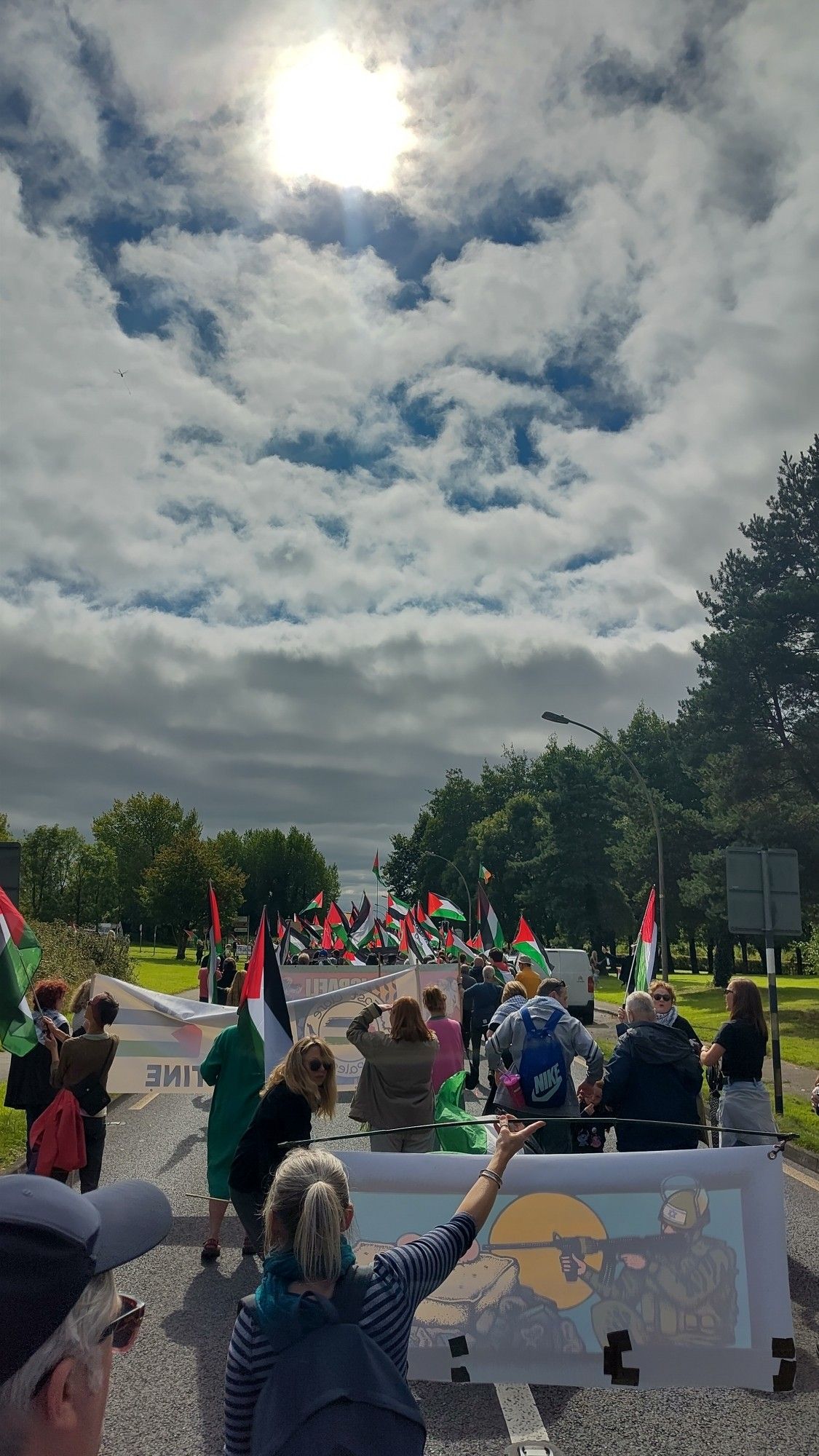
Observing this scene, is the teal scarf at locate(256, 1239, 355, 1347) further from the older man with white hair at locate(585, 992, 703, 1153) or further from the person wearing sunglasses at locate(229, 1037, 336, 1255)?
the older man with white hair at locate(585, 992, 703, 1153)

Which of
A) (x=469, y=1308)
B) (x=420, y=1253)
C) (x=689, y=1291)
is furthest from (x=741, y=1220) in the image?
(x=420, y=1253)

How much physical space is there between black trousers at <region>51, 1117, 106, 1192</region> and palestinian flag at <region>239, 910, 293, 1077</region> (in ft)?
3.70

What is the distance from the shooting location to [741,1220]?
406 cm

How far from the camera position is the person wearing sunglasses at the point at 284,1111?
5.98 m

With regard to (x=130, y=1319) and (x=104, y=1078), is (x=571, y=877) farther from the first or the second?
(x=130, y=1319)

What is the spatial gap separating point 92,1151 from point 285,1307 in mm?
5721

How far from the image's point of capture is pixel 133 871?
307ft

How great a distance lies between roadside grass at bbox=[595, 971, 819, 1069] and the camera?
2123 cm

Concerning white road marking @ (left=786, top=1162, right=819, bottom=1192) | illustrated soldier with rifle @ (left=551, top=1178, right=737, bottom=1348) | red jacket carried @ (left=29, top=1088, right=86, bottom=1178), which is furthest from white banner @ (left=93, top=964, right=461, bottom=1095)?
illustrated soldier with rifle @ (left=551, top=1178, right=737, bottom=1348)

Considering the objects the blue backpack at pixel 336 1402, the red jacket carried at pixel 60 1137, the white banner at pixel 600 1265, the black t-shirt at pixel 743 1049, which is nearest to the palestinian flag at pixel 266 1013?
the red jacket carried at pixel 60 1137

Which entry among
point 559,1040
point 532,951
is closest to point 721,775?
point 532,951

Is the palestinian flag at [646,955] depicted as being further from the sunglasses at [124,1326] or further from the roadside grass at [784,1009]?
the sunglasses at [124,1326]

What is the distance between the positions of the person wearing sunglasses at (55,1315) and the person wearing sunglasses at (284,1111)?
14.4ft

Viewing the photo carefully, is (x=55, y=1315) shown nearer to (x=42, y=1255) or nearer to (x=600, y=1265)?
(x=42, y=1255)
